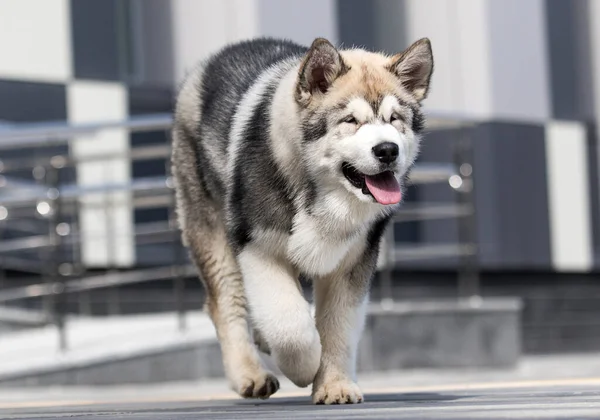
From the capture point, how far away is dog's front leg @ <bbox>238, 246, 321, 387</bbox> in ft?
11.8

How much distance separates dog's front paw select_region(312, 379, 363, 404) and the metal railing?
277cm

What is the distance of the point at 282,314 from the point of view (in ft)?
11.8

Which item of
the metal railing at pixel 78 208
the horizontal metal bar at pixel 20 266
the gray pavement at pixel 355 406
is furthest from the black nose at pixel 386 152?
the horizontal metal bar at pixel 20 266

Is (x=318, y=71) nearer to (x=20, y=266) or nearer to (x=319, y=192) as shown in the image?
(x=319, y=192)

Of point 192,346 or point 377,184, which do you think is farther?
point 192,346

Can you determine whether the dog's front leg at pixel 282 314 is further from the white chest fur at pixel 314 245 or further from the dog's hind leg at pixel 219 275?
the dog's hind leg at pixel 219 275

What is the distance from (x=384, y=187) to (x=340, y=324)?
18.4 inches

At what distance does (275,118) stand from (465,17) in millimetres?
7164

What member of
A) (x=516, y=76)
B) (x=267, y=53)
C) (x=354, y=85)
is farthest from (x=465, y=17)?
(x=354, y=85)

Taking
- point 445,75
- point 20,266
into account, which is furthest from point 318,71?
point 445,75

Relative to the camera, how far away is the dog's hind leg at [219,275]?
4016mm

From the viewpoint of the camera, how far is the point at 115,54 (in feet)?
32.7

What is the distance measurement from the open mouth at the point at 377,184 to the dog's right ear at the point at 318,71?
0.76 feet

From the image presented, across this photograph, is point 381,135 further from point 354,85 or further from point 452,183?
point 452,183
